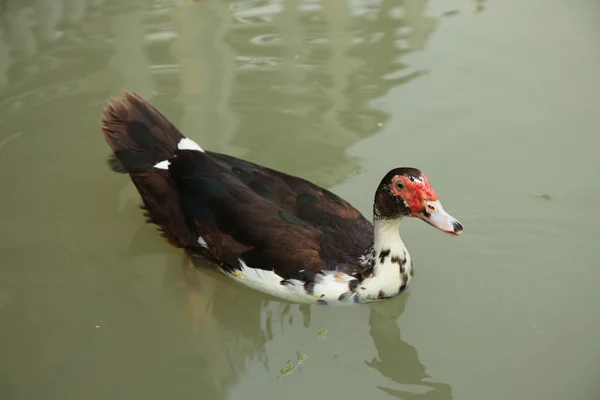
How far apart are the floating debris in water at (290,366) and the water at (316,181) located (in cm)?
4

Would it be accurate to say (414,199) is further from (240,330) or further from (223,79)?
(223,79)

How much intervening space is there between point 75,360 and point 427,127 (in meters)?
2.96

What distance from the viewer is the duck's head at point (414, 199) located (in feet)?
11.1

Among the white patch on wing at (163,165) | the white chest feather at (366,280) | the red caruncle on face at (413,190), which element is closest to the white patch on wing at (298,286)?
the white chest feather at (366,280)

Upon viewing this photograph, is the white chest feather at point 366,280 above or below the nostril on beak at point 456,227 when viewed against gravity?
below

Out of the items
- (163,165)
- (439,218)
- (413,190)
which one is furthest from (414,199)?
(163,165)

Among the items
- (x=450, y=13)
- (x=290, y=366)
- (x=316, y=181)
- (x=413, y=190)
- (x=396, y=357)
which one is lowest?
(x=396, y=357)

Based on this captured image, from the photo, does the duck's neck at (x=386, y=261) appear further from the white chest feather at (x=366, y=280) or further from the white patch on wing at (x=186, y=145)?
the white patch on wing at (x=186, y=145)

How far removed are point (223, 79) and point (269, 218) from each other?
2385mm

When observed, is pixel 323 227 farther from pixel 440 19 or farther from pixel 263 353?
pixel 440 19

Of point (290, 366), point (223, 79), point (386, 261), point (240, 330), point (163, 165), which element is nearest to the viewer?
point (290, 366)

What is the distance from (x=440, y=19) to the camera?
251 inches

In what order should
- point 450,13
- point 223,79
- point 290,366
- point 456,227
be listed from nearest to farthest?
point 456,227, point 290,366, point 223,79, point 450,13

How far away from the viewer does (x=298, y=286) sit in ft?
12.0
